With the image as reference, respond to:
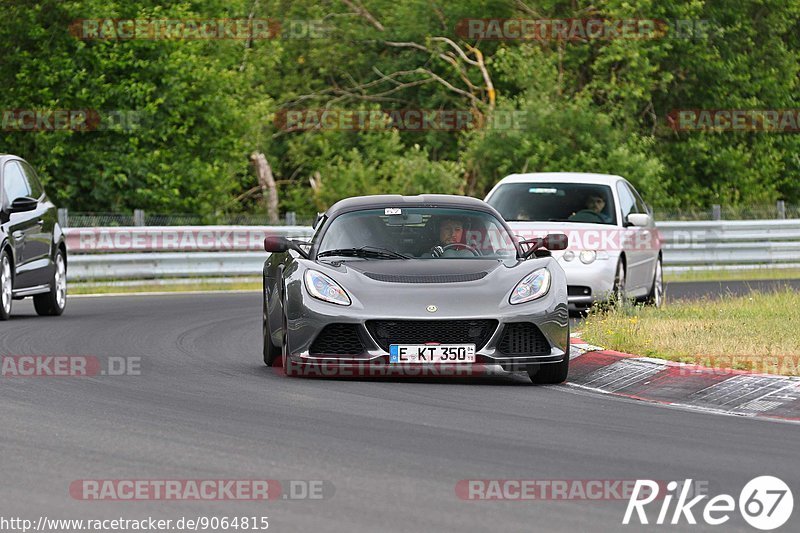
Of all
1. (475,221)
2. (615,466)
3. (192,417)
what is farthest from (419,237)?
(615,466)

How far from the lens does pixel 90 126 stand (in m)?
35.6

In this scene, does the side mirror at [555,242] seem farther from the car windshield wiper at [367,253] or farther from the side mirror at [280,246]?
the side mirror at [280,246]

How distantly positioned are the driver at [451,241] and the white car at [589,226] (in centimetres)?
596

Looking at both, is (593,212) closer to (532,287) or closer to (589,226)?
(589,226)

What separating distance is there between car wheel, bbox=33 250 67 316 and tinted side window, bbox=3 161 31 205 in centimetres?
107

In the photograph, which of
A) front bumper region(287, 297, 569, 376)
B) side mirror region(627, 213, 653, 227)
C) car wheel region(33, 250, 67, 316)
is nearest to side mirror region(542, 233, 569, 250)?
front bumper region(287, 297, 569, 376)

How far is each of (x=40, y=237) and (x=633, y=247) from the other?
7010 millimetres

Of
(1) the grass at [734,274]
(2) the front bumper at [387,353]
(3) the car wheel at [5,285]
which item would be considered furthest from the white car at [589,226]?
(1) the grass at [734,274]

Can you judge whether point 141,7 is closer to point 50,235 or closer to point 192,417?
point 50,235

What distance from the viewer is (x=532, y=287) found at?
12234 mm

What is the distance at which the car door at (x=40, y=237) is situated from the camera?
741 inches

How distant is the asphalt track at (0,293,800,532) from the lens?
7051 mm

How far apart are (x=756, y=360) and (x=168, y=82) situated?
2566cm

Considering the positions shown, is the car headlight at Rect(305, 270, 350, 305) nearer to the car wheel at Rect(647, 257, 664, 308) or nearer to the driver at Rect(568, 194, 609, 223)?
the driver at Rect(568, 194, 609, 223)
